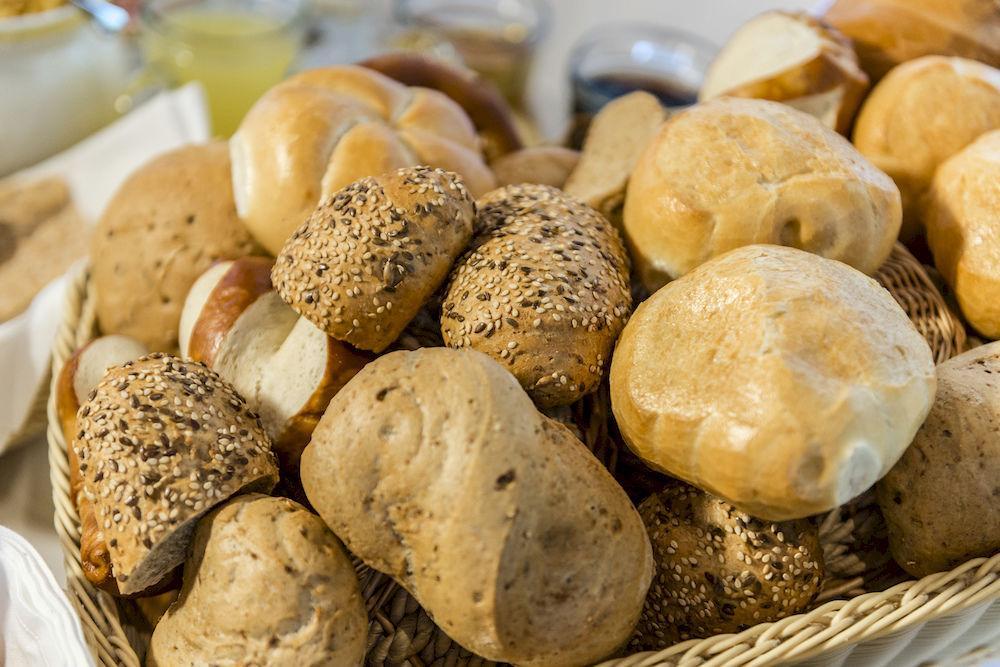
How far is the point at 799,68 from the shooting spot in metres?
1.75

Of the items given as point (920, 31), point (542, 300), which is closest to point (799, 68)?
point (920, 31)

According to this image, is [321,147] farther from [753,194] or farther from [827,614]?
[827,614]

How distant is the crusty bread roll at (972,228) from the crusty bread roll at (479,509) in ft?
2.72

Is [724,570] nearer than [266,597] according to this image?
No

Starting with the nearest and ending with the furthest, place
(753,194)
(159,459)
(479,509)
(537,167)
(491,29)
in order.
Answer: (479,509) < (159,459) < (753,194) < (537,167) < (491,29)

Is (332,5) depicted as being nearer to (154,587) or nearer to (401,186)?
(401,186)

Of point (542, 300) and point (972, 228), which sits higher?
point (542, 300)

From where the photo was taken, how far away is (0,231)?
7.40ft

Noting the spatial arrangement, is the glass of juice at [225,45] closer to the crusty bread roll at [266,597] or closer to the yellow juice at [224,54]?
the yellow juice at [224,54]

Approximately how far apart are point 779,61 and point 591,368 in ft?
3.09

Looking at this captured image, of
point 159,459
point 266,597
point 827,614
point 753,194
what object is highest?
point 753,194

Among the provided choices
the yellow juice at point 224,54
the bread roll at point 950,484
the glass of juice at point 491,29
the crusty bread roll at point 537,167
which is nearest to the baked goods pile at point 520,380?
the bread roll at point 950,484

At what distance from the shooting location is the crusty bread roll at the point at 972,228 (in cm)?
154

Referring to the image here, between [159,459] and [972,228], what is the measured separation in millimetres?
1401
